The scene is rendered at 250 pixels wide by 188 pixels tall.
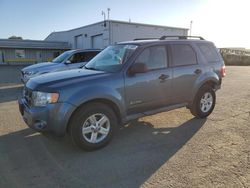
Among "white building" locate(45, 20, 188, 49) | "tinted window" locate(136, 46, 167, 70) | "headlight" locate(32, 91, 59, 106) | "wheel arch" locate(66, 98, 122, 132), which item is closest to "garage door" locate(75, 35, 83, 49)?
"white building" locate(45, 20, 188, 49)

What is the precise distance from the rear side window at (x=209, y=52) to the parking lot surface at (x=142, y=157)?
158 cm

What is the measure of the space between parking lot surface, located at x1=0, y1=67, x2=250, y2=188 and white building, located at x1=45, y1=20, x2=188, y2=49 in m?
17.5

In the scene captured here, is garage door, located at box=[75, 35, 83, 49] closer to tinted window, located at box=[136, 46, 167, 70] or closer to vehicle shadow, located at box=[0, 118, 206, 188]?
vehicle shadow, located at box=[0, 118, 206, 188]

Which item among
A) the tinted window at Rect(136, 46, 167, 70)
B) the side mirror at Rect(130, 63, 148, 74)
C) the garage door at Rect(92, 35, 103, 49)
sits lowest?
the side mirror at Rect(130, 63, 148, 74)

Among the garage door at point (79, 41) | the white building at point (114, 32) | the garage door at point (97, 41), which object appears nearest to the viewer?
the white building at point (114, 32)

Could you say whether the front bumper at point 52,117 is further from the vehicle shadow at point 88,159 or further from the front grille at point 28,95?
the vehicle shadow at point 88,159

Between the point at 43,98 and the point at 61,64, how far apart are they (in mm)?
7121

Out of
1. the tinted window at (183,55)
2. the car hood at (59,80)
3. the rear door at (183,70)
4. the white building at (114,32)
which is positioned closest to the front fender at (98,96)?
the car hood at (59,80)

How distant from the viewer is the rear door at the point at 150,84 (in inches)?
181

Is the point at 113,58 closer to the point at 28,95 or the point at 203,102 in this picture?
the point at 28,95

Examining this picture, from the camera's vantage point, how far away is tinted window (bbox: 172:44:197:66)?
531 centimetres

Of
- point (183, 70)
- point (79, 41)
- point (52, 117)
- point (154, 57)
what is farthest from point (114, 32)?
point (52, 117)

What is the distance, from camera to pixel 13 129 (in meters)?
5.41

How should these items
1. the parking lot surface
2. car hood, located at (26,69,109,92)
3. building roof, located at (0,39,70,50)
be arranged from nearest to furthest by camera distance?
the parking lot surface → car hood, located at (26,69,109,92) → building roof, located at (0,39,70,50)
